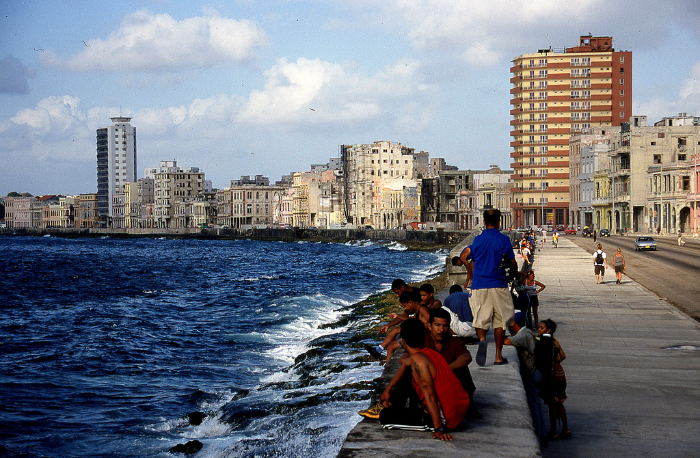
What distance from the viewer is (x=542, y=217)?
13512 centimetres

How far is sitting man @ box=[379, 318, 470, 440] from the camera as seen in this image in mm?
7371

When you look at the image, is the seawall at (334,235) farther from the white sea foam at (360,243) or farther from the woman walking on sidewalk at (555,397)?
the woman walking on sidewalk at (555,397)

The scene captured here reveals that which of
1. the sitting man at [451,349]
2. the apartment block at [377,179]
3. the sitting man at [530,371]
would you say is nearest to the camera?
the sitting man at [451,349]

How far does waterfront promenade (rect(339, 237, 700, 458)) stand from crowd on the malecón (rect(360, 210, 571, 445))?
0.57 ft

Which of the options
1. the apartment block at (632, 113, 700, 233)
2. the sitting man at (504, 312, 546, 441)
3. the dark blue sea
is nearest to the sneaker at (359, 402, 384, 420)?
the sitting man at (504, 312, 546, 441)

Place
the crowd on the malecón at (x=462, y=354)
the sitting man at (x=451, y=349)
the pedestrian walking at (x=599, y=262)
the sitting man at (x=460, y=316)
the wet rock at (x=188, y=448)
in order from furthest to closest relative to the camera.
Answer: the pedestrian walking at (x=599, y=262) → the wet rock at (x=188, y=448) → the sitting man at (x=460, y=316) → the sitting man at (x=451, y=349) → the crowd on the malecón at (x=462, y=354)

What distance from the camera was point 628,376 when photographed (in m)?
12.0

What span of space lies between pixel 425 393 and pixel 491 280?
9.86 feet

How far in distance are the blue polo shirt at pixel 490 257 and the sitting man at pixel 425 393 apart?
97.5 inches

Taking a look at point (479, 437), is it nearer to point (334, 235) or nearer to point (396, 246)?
point (396, 246)

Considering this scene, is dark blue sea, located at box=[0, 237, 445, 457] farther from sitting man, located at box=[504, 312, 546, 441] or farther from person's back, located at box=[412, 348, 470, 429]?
person's back, located at box=[412, 348, 470, 429]

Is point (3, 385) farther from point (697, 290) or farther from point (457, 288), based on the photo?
point (697, 290)

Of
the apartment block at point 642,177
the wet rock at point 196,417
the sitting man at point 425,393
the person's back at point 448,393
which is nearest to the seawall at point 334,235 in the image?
the apartment block at point 642,177

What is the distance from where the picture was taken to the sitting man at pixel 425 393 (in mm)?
7371
